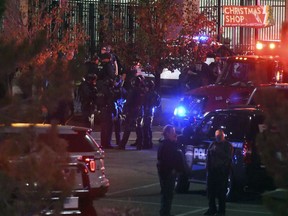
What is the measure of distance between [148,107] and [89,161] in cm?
1011

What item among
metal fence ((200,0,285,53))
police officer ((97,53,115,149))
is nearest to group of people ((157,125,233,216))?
police officer ((97,53,115,149))

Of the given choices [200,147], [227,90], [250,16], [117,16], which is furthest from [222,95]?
[117,16]

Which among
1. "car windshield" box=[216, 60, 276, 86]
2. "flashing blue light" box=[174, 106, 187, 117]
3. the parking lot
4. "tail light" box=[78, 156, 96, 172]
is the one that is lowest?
the parking lot

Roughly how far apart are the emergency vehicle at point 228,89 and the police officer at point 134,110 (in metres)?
1.25

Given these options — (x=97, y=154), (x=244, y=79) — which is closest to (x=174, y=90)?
(x=244, y=79)

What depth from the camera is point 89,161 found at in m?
12.7

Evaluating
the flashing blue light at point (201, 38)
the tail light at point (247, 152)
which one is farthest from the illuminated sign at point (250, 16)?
the tail light at point (247, 152)

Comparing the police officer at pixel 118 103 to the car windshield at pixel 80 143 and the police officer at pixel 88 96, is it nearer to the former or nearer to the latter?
the police officer at pixel 88 96

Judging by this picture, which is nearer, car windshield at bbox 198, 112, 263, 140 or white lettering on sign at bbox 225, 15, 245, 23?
car windshield at bbox 198, 112, 263, 140

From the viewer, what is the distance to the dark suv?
14.9 m

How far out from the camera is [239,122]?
1548 centimetres

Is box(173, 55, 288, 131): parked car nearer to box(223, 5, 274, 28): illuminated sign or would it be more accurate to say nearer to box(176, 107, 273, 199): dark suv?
box(223, 5, 274, 28): illuminated sign

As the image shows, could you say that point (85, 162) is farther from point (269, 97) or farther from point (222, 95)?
point (222, 95)

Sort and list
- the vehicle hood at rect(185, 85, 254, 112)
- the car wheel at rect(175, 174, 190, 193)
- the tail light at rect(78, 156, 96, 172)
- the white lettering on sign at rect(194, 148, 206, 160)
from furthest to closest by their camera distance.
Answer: the vehicle hood at rect(185, 85, 254, 112)
the car wheel at rect(175, 174, 190, 193)
the white lettering on sign at rect(194, 148, 206, 160)
the tail light at rect(78, 156, 96, 172)
